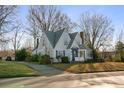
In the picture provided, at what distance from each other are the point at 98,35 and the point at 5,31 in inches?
77.5

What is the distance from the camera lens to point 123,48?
357 inches

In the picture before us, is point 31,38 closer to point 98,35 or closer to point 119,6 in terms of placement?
point 98,35

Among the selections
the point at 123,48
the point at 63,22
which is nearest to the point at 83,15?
the point at 63,22

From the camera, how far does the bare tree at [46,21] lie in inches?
Answer: 352

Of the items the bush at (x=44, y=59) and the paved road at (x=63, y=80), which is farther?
the bush at (x=44, y=59)

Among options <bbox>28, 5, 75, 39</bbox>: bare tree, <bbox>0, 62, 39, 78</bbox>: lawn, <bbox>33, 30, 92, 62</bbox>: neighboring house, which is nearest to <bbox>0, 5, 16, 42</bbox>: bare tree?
<bbox>28, 5, 75, 39</bbox>: bare tree

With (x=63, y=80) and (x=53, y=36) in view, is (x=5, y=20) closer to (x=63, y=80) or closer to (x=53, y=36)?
(x=53, y=36)

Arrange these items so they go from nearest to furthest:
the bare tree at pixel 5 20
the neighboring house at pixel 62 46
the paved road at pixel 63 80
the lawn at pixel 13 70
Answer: the paved road at pixel 63 80 < the bare tree at pixel 5 20 < the lawn at pixel 13 70 < the neighboring house at pixel 62 46

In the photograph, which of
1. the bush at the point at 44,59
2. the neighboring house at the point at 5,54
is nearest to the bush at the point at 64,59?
the bush at the point at 44,59

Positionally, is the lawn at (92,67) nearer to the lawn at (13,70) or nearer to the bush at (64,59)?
the bush at (64,59)

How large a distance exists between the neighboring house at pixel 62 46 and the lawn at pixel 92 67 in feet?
0.59

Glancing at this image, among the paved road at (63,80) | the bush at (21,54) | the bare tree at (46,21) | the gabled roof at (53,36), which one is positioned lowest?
the paved road at (63,80)

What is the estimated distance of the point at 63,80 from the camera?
8.73 m

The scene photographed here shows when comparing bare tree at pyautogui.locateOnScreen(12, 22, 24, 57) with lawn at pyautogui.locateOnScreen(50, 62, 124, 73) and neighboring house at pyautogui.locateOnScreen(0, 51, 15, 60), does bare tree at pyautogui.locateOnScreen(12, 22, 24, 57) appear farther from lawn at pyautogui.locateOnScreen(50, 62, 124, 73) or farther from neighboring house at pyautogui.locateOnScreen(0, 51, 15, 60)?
lawn at pyautogui.locateOnScreen(50, 62, 124, 73)
